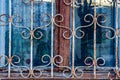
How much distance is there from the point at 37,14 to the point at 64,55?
45 cm

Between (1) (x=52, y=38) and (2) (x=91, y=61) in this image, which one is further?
(2) (x=91, y=61)

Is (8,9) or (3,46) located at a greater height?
(8,9)

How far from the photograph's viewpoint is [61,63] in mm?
3422

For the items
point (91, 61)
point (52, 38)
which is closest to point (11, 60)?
point (52, 38)

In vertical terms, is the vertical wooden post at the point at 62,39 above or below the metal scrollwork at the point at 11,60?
above

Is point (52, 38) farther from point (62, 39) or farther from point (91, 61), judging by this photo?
point (91, 61)

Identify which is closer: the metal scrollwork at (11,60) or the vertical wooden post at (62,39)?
the metal scrollwork at (11,60)

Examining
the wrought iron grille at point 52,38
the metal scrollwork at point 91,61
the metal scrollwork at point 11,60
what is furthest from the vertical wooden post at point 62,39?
the metal scrollwork at point 11,60

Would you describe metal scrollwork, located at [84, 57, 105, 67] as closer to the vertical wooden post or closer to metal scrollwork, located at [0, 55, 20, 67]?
the vertical wooden post

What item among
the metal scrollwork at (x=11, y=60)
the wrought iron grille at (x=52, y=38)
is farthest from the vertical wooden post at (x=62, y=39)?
the metal scrollwork at (x=11, y=60)

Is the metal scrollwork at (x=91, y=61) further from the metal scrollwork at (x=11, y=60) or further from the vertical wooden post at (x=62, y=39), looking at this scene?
the metal scrollwork at (x=11, y=60)

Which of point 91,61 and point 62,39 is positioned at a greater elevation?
point 62,39

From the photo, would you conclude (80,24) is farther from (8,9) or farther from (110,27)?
(8,9)

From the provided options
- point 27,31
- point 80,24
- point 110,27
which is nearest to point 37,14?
point 27,31
